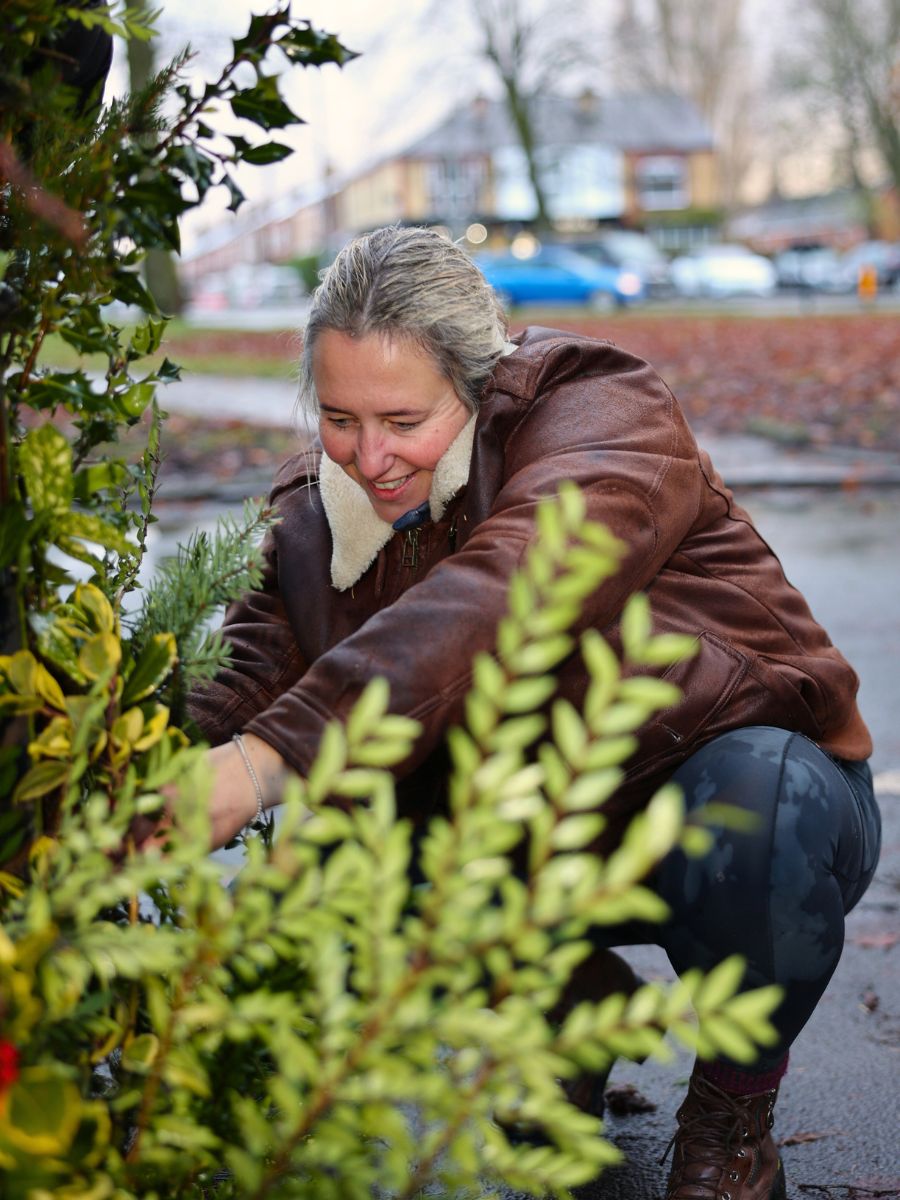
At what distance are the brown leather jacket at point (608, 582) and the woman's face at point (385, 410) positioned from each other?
67mm

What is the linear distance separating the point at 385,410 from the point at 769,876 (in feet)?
2.66

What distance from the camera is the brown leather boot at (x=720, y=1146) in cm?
191

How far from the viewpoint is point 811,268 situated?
39.8 m

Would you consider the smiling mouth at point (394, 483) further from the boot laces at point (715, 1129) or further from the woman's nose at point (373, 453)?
the boot laces at point (715, 1129)

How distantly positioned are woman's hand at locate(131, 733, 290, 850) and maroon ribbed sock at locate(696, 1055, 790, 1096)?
772 mm

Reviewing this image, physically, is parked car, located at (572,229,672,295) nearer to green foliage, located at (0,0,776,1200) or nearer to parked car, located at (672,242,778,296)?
parked car, located at (672,242,778,296)

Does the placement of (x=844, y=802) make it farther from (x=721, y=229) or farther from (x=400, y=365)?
(x=721, y=229)

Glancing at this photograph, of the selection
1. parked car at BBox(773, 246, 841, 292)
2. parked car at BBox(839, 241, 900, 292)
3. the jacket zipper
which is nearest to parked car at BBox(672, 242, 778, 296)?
parked car at BBox(773, 246, 841, 292)

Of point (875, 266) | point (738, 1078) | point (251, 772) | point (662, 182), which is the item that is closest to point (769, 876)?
point (738, 1078)

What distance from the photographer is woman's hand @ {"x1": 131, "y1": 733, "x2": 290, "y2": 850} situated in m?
1.46

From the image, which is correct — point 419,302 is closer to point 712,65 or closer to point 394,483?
point 394,483

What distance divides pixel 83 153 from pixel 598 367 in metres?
0.93

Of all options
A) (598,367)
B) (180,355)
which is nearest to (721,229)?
(180,355)

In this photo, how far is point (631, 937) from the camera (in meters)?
2.14
